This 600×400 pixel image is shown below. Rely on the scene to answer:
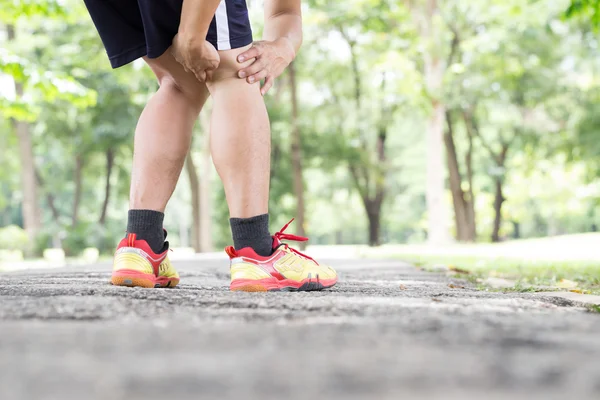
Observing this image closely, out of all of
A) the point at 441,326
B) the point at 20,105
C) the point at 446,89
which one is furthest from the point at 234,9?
the point at 446,89

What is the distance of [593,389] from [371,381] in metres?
0.26

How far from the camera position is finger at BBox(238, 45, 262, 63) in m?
2.22

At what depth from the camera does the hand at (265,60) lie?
2.24 meters

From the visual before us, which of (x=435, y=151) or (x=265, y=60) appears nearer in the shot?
(x=265, y=60)

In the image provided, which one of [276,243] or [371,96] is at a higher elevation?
[371,96]

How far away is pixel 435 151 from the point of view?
1240cm

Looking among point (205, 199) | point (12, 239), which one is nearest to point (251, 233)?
point (205, 199)

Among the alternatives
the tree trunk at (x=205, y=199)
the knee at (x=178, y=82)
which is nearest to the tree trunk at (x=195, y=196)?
the tree trunk at (x=205, y=199)

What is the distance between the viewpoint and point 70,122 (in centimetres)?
1953

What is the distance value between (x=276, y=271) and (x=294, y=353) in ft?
4.16

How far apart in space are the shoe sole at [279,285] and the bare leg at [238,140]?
0.24 metres

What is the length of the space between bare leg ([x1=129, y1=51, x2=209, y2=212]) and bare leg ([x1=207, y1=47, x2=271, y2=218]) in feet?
0.75

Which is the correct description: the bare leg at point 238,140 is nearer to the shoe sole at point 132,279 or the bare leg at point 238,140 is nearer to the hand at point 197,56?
the hand at point 197,56

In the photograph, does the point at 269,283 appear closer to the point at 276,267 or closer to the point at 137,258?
the point at 276,267
